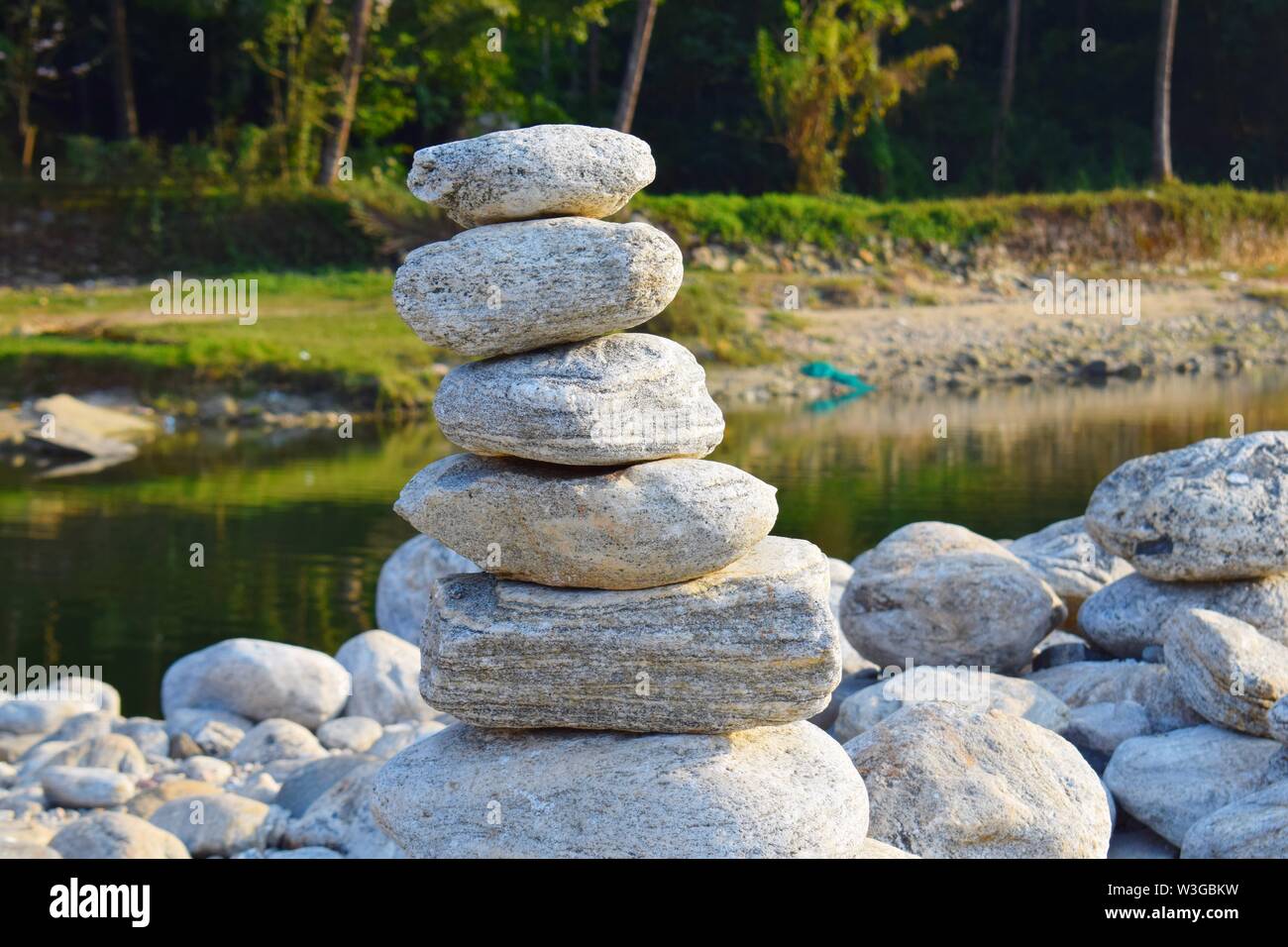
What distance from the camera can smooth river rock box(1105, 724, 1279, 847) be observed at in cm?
774

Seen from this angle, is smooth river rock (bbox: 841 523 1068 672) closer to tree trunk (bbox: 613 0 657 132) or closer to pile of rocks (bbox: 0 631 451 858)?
pile of rocks (bbox: 0 631 451 858)

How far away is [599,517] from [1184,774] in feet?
11.5

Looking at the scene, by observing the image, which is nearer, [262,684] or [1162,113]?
[262,684]

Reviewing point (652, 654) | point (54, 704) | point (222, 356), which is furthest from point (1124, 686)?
point (222, 356)

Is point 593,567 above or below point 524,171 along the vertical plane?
below

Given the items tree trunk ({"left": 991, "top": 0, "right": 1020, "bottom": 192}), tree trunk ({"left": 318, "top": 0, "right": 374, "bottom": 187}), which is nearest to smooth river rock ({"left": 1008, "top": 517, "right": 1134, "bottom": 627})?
tree trunk ({"left": 318, "top": 0, "right": 374, "bottom": 187})

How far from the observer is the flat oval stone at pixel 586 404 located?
6016 mm

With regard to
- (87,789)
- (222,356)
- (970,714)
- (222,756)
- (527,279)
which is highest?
(527,279)

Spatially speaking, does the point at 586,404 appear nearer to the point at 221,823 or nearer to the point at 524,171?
the point at 524,171

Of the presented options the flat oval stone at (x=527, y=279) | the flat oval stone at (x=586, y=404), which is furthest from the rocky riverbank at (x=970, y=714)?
the flat oval stone at (x=527, y=279)

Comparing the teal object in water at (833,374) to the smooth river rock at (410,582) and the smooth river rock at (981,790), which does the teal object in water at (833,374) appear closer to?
the smooth river rock at (410,582)

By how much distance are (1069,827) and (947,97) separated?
43.6m

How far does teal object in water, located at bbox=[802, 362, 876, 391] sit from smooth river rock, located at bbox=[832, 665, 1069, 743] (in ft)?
73.5

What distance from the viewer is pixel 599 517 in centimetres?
607
